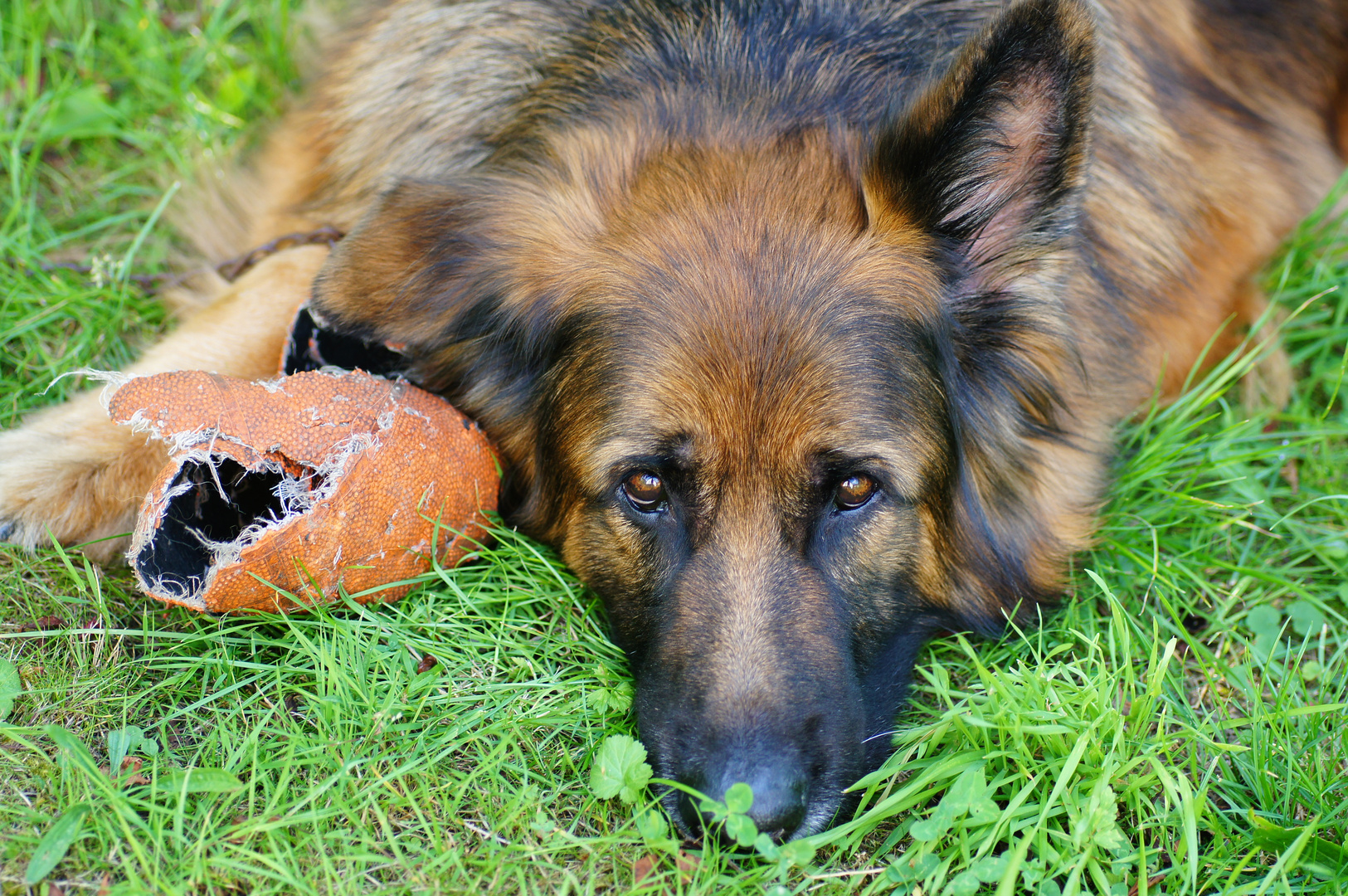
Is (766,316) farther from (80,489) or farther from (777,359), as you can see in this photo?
(80,489)

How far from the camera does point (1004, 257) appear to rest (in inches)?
110

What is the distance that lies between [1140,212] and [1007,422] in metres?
1.00

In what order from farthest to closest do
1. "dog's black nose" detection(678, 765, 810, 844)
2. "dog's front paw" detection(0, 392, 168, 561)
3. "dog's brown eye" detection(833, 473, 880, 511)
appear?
"dog's front paw" detection(0, 392, 168, 561) < "dog's brown eye" detection(833, 473, 880, 511) < "dog's black nose" detection(678, 765, 810, 844)

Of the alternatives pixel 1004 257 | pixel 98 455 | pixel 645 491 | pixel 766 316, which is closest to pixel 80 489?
pixel 98 455

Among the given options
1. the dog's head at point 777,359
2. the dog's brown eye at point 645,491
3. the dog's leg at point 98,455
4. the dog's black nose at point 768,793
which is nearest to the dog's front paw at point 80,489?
the dog's leg at point 98,455

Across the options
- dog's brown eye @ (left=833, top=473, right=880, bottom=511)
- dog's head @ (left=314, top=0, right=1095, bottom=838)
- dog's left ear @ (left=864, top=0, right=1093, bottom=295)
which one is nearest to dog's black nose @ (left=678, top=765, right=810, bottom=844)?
dog's head @ (left=314, top=0, right=1095, bottom=838)

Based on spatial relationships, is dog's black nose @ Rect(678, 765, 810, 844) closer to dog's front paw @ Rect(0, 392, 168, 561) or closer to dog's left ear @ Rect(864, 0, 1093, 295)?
dog's left ear @ Rect(864, 0, 1093, 295)

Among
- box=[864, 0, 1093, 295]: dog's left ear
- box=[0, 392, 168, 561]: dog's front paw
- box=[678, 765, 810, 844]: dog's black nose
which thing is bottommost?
box=[678, 765, 810, 844]: dog's black nose

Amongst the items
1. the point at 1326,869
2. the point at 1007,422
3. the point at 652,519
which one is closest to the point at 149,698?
the point at 652,519

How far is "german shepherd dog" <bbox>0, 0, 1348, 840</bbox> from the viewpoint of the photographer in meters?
Answer: 2.58

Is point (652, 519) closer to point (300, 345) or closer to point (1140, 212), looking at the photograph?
point (300, 345)

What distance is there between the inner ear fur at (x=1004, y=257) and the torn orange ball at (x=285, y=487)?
4.55 feet

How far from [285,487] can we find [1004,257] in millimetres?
1927

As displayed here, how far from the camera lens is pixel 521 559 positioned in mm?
3170
